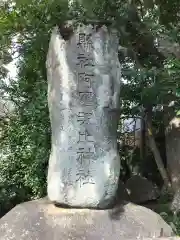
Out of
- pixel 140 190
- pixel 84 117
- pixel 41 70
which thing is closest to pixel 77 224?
pixel 84 117

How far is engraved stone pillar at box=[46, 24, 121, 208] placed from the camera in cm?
407

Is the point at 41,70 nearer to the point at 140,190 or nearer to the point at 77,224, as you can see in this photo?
the point at 140,190

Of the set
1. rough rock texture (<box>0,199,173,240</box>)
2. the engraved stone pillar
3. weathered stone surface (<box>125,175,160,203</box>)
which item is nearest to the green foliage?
weathered stone surface (<box>125,175,160,203</box>)

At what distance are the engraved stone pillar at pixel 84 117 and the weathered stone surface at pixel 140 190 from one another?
2.48 metres

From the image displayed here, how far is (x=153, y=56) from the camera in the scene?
6758 mm

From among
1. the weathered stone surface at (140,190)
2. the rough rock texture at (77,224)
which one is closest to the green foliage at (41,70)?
the weathered stone surface at (140,190)

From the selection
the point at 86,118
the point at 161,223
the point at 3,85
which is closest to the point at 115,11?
the point at 3,85

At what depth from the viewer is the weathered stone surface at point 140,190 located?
256 inches

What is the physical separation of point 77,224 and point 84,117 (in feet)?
3.39

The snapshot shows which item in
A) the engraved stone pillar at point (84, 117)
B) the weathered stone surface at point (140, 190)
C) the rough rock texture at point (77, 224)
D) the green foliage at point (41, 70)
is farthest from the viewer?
the weathered stone surface at point (140, 190)

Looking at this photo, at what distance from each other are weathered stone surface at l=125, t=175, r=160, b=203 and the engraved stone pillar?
2.48 meters

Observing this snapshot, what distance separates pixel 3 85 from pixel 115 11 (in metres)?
2.23

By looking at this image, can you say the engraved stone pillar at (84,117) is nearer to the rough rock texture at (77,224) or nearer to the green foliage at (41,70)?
the rough rock texture at (77,224)

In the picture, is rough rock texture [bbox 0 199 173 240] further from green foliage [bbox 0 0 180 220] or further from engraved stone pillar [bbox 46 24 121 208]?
green foliage [bbox 0 0 180 220]
